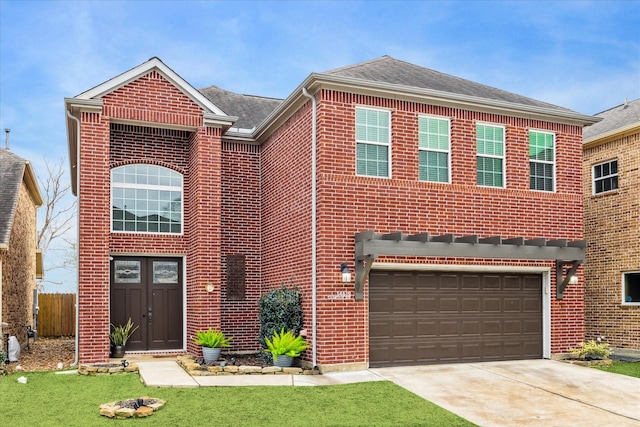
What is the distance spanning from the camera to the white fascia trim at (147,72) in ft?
48.0

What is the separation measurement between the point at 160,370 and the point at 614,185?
13.4m

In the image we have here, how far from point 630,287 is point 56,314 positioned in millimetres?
20032

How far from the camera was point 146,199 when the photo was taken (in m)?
16.2

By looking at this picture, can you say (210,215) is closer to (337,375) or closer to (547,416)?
(337,375)

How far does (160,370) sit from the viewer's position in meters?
13.1

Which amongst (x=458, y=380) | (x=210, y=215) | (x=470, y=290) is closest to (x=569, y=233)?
(x=470, y=290)

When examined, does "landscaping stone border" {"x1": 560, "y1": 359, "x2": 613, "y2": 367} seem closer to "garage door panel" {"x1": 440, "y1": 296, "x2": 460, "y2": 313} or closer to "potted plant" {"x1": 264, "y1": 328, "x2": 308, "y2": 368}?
"garage door panel" {"x1": 440, "y1": 296, "x2": 460, "y2": 313}

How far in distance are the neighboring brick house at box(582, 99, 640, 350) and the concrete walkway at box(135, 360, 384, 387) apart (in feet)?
28.4

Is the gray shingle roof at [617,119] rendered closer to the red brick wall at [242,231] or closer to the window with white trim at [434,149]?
the window with white trim at [434,149]

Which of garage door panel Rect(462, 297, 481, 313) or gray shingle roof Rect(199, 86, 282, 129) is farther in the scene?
gray shingle roof Rect(199, 86, 282, 129)

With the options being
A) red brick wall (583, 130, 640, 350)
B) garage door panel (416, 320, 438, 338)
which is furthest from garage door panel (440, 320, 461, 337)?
red brick wall (583, 130, 640, 350)

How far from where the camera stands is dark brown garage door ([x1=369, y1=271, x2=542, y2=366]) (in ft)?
45.3

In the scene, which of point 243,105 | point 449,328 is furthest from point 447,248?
point 243,105

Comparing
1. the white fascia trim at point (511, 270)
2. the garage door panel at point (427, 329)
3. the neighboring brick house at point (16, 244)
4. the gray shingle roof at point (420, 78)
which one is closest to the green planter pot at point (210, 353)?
the white fascia trim at point (511, 270)
